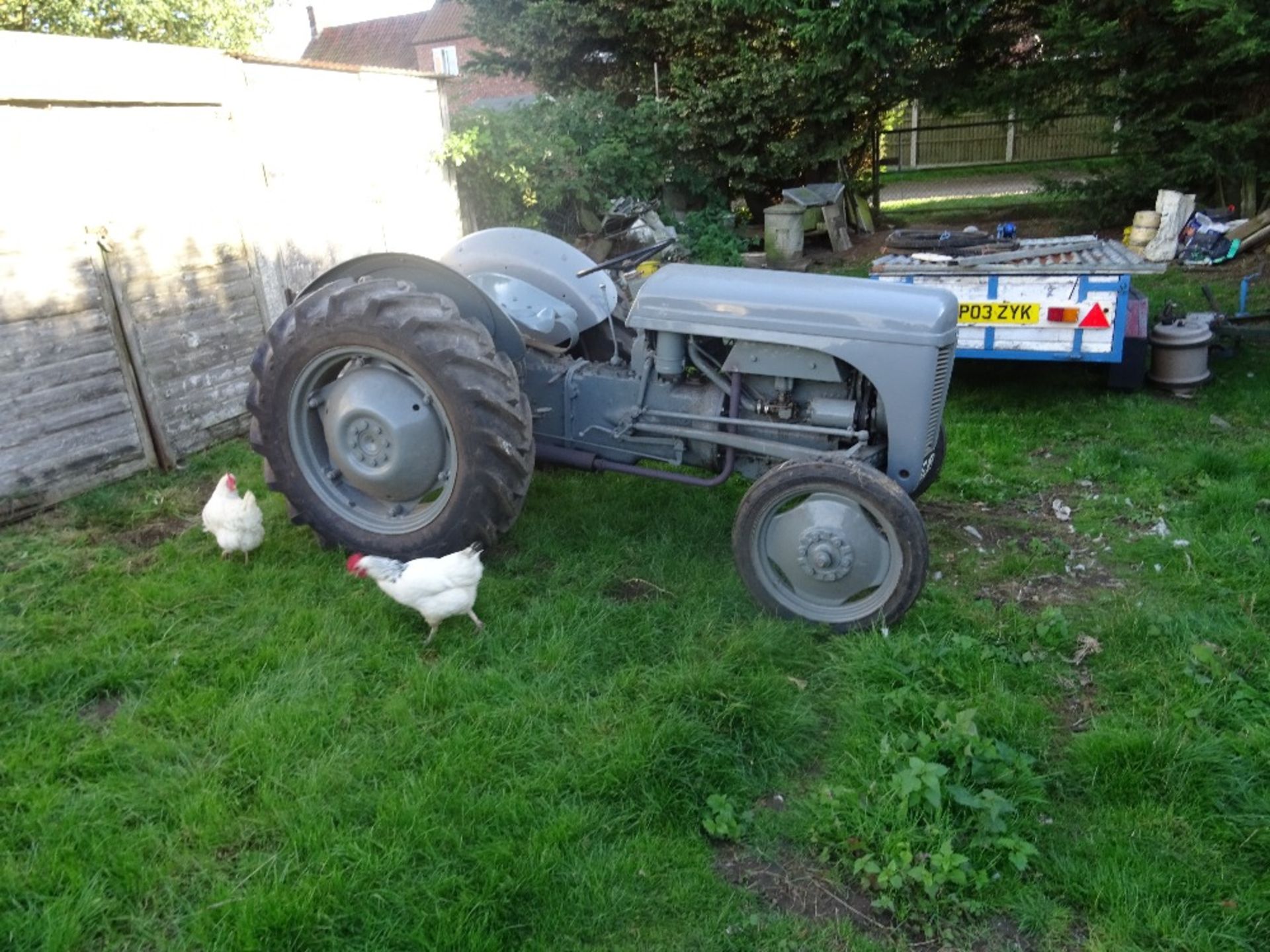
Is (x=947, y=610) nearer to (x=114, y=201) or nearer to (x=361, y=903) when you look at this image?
(x=361, y=903)

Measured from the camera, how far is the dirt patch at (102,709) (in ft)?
10.1

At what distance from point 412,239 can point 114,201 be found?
3304mm

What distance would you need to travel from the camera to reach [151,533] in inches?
180

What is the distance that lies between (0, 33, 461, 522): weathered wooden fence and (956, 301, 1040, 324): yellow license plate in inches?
168

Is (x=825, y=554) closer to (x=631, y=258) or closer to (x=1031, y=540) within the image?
(x=1031, y=540)

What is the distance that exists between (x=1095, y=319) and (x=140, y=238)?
5.58 meters

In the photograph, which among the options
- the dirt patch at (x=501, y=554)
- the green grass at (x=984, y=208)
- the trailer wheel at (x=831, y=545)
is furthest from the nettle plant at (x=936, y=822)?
the green grass at (x=984, y=208)

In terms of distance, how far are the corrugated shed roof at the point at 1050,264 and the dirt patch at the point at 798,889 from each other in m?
4.23

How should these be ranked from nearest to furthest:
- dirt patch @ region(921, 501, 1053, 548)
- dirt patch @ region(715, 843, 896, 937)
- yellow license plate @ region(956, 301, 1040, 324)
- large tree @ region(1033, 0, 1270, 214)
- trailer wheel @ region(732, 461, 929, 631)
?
dirt patch @ region(715, 843, 896, 937) < trailer wheel @ region(732, 461, 929, 631) < dirt patch @ region(921, 501, 1053, 548) < yellow license plate @ region(956, 301, 1040, 324) < large tree @ region(1033, 0, 1270, 214)

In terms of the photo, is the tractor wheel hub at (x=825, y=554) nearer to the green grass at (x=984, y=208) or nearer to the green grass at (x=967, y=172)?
the green grass at (x=984, y=208)

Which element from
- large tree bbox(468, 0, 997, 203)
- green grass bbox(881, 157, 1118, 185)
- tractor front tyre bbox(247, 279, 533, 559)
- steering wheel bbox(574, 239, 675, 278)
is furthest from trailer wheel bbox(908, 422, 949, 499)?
green grass bbox(881, 157, 1118, 185)

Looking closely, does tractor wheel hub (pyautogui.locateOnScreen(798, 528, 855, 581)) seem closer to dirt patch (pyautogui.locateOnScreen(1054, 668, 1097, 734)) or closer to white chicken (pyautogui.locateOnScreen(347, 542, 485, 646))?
dirt patch (pyautogui.locateOnScreen(1054, 668, 1097, 734))

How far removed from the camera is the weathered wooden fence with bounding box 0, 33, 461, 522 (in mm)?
4703

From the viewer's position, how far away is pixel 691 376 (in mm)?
3986
